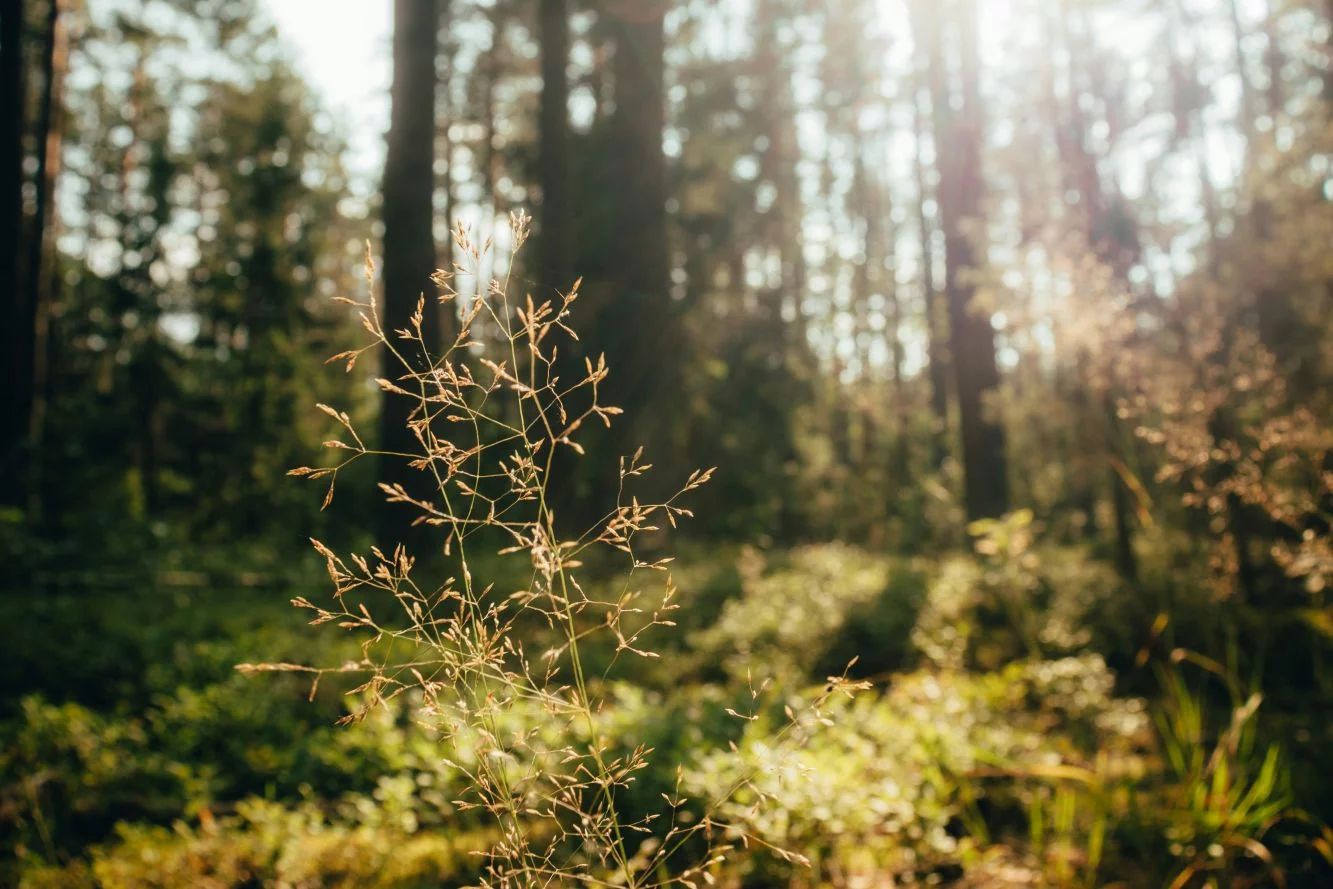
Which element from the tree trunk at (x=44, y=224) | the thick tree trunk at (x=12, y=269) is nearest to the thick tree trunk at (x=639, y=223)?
the thick tree trunk at (x=12, y=269)

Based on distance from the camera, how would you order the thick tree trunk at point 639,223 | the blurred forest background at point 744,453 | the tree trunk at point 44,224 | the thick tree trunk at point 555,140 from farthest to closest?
1. the tree trunk at point 44,224
2. the thick tree trunk at point 639,223
3. the thick tree trunk at point 555,140
4. the blurred forest background at point 744,453

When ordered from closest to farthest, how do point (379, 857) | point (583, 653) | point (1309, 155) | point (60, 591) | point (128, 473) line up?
point (379, 857)
point (583, 653)
point (60, 591)
point (1309, 155)
point (128, 473)

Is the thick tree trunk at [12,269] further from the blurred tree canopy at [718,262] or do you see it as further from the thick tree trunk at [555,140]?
the thick tree trunk at [555,140]

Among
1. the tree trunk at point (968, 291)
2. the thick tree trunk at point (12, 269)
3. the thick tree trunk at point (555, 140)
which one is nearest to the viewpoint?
the thick tree trunk at point (555, 140)

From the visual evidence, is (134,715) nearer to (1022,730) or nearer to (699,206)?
(1022,730)

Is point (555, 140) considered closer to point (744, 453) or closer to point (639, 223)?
point (639, 223)

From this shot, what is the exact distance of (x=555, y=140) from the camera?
30.8 ft

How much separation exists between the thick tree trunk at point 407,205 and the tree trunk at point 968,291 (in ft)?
20.6

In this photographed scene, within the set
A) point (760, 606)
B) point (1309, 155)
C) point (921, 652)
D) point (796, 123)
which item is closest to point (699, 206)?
point (760, 606)

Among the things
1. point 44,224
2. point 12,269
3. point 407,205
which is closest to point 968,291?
point 407,205

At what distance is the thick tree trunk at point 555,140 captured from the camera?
9028 mm

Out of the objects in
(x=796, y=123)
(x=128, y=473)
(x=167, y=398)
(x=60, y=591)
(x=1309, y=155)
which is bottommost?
(x=60, y=591)

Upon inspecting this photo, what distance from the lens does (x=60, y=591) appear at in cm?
841

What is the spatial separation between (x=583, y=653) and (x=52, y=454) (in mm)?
9360
